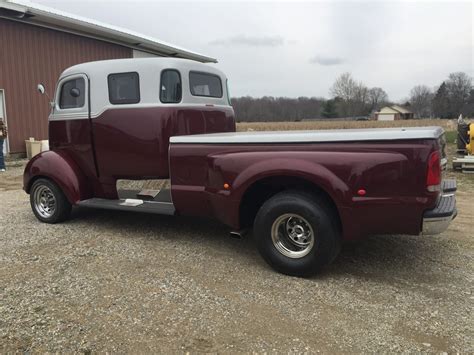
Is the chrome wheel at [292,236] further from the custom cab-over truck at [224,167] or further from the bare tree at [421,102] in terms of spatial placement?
the bare tree at [421,102]

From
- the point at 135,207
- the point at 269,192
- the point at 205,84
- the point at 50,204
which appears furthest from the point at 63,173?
the point at 269,192

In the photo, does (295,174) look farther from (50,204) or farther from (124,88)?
(50,204)

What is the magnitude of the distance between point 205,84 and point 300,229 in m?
2.81

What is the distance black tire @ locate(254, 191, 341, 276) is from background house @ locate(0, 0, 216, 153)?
1317 centimetres

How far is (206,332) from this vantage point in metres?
3.14

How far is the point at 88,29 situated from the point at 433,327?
53.6ft

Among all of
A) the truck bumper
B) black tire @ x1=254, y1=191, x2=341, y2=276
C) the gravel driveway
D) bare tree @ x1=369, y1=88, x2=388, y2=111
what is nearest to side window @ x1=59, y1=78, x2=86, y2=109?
the gravel driveway

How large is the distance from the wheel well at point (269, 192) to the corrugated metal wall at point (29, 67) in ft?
42.7

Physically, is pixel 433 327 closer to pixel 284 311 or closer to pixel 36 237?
pixel 284 311

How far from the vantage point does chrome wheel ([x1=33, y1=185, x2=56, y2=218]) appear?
20.2ft

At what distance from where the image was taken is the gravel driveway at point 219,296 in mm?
3045

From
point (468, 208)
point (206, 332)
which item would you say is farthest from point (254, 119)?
point (206, 332)

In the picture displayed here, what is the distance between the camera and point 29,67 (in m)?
15.0

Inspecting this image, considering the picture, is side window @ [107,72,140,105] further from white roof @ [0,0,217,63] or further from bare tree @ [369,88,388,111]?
bare tree @ [369,88,388,111]
